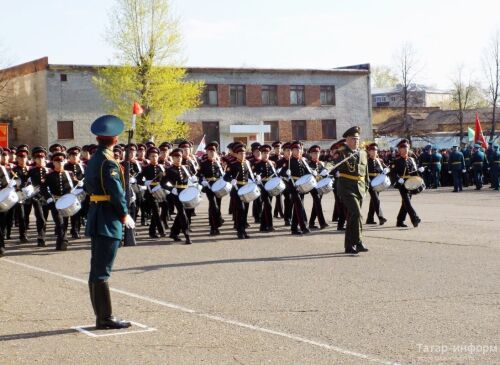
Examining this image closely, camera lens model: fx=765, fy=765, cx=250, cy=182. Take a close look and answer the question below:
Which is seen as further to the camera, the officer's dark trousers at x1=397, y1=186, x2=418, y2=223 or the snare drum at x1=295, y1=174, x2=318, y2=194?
the officer's dark trousers at x1=397, y1=186, x2=418, y2=223

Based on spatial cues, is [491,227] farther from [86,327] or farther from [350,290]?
[86,327]

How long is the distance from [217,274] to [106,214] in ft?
11.3

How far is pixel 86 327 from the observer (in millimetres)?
7711

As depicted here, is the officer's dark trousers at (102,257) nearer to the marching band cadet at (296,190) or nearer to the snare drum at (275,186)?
the marching band cadet at (296,190)

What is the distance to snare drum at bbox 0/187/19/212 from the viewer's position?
46.1 ft

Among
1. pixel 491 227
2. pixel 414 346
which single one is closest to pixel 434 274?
pixel 414 346

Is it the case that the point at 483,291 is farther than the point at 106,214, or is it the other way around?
the point at 483,291

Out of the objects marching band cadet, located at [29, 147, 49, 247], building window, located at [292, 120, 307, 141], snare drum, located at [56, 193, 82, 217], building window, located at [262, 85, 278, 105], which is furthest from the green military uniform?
building window, located at [292, 120, 307, 141]

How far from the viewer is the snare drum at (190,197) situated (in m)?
15.0

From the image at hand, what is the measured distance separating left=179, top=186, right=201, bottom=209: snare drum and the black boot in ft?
24.4

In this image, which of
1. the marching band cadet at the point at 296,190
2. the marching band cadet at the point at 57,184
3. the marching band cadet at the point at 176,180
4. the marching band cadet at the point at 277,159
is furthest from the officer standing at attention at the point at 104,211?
the marching band cadet at the point at 277,159

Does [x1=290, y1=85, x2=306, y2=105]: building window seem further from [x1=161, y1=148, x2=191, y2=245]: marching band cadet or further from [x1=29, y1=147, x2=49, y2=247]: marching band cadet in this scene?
[x1=29, y1=147, x2=49, y2=247]: marching band cadet

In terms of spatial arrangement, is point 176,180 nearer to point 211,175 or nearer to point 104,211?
point 211,175

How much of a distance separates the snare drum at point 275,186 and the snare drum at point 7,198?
5229 millimetres
